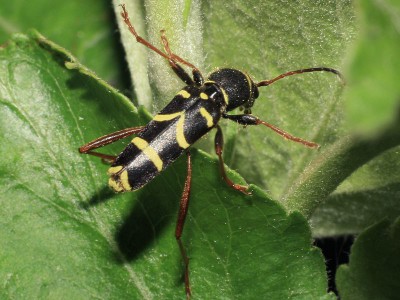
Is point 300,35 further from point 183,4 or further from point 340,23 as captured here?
point 183,4

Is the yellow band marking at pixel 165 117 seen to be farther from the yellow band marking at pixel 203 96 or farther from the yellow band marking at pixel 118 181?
the yellow band marking at pixel 118 181

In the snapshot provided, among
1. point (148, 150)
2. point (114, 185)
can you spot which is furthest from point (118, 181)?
point (148, 150)

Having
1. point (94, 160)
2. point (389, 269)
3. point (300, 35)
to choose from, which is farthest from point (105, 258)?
point (300, 35)

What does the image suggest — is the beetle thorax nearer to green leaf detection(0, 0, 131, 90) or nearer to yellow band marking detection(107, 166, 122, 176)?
yellow band marking detection(107, 166, 122, 176)

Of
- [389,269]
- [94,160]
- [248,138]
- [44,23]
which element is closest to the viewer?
[389,269]

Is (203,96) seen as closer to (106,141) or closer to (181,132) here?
(181,132)

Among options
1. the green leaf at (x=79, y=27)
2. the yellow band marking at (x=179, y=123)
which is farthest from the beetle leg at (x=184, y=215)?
the green leaf at (x=79, y=27)
